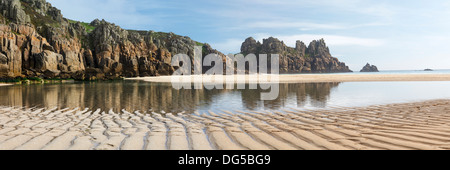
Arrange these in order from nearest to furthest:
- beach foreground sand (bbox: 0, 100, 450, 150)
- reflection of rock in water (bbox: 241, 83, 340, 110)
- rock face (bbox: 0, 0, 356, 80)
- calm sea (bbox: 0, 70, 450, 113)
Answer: beach foreground sand (bbox: 0, 100, 450, 150) < calm sea (bbox: 0, 70, 450, 113) < reflection of rock in water (bbox: 241, 83, 340, 110) < rock face (bbox: 0, 0, 356, 80)

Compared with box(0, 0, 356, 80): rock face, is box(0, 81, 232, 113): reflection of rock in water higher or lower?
lower

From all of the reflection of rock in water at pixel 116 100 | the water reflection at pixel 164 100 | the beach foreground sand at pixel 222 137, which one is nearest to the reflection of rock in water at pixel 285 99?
the water reflection at pixel 164 100

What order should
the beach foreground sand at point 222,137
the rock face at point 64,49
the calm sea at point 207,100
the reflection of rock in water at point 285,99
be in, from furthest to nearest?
1. the rock face at point 64,49
2. the reflection of rock in water at point 285,99
3. the calm sea at point 207,100
4. the beach foreground sand at point 222,137

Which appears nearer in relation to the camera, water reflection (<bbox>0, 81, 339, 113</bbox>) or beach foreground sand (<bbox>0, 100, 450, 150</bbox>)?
beach foreground sand (<bbox>0, 100, 450, 150</bbox>)

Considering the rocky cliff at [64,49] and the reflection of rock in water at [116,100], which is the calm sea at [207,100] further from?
the rocky cliff at [64,49]

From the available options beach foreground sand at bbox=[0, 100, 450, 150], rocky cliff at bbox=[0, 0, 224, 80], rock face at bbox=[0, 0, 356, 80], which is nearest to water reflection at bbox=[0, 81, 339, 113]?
beach foreground sand at bbox=[0, 100, 450, 150]

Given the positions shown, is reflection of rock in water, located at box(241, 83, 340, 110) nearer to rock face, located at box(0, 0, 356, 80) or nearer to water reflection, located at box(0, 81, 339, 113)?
water reflection, located at box(0, 81, 339, 113)

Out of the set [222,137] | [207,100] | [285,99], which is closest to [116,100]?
[207,100]

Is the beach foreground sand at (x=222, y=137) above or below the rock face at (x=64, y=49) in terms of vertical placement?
below

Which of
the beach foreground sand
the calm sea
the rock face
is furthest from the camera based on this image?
the rock face

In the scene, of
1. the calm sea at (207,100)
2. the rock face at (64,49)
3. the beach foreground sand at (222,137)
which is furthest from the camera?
the rock face at (64,49)

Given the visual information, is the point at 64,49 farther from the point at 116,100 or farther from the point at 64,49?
the point at 116,100

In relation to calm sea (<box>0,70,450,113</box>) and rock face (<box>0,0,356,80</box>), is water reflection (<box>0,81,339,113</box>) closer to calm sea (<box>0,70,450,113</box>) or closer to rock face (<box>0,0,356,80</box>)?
calm sea (<box>0,70,450,113</box>)
